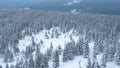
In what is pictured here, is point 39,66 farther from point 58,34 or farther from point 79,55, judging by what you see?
point 58,34

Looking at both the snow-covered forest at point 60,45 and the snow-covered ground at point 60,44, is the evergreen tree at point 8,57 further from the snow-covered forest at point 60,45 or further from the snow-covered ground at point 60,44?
the snow-covered ground at point 60,44

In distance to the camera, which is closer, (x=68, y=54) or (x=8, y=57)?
(x=68, y=54)

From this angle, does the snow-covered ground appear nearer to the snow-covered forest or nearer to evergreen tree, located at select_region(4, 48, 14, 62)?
the snow-covered forest

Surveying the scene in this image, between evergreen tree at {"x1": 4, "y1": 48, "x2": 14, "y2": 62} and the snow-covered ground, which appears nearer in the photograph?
the snow-covered ground

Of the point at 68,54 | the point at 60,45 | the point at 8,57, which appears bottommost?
the point at 8,57

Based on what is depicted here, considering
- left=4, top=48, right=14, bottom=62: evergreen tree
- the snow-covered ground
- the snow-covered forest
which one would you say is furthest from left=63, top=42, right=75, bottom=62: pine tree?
left=4, top=48, right=14, bottom=62: evergreen tree

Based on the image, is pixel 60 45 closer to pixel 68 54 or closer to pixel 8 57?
pixel 68 54

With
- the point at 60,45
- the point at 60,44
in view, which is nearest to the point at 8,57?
the point at 60,45

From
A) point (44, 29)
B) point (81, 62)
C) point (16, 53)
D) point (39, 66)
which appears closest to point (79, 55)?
point (81, 62)

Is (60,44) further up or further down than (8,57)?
further up
